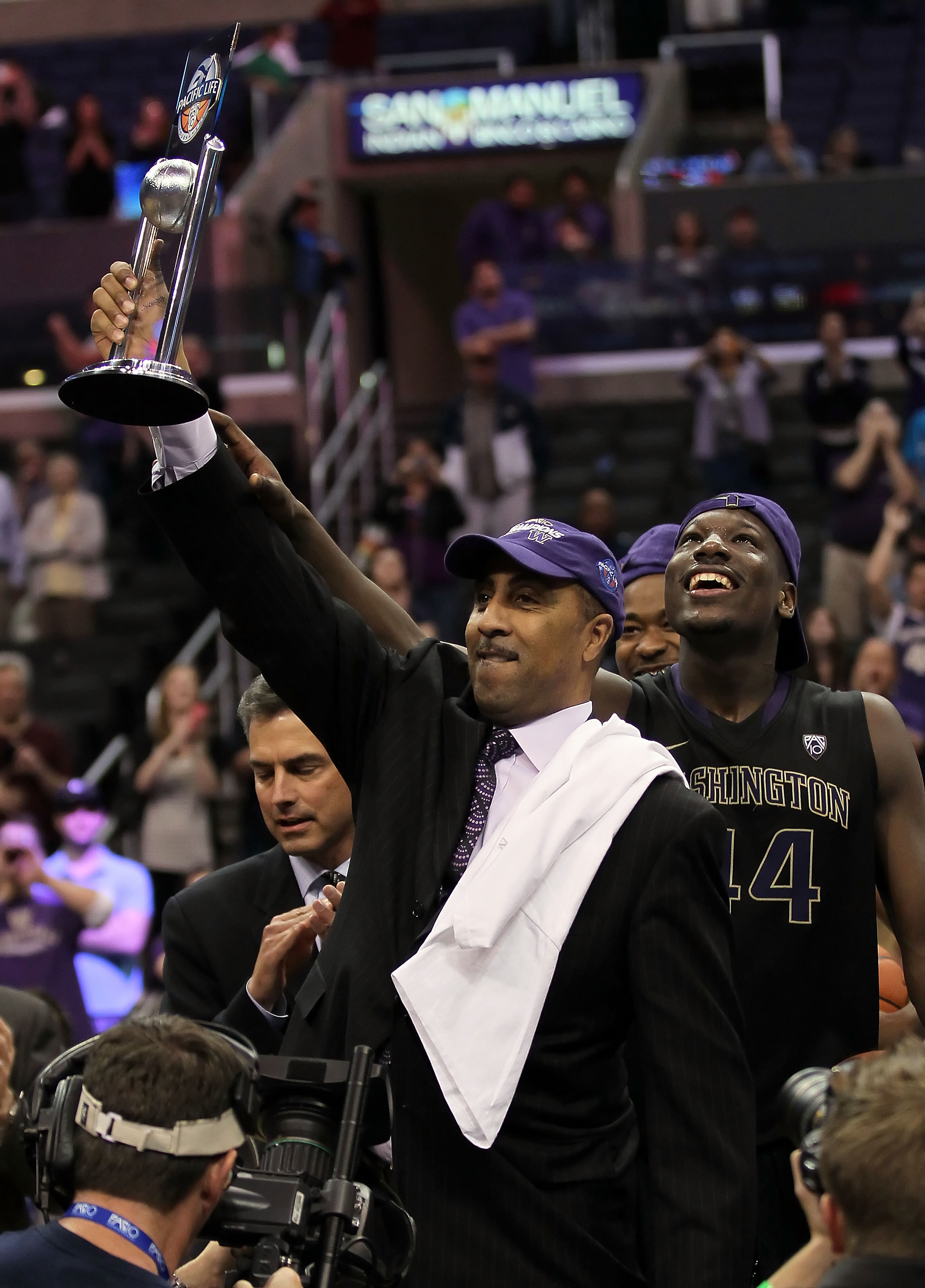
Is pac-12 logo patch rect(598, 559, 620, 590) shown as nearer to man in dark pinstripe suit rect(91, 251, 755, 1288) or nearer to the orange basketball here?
man in dark pinstripe suit rect(91, 251, 755, 1288)

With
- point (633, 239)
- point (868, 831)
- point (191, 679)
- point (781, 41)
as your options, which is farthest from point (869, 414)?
point (781, 41)

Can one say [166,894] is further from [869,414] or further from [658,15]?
[658,15]

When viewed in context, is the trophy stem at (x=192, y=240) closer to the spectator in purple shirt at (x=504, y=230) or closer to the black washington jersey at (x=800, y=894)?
the black washington jersey at (x=800, y=894)

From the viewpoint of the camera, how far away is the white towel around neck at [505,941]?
2.85 meters

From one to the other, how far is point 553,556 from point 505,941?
623 millimetres

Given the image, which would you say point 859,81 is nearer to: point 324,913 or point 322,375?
point 322,375

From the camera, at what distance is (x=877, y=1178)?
224 centimetres

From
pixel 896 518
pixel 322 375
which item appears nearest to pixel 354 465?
pixel 322 375

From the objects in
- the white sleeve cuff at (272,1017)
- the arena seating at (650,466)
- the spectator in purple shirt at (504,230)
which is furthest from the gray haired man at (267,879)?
the spectator in purple shirt at (504,230)

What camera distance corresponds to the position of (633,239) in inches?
587

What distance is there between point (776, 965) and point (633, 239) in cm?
1194

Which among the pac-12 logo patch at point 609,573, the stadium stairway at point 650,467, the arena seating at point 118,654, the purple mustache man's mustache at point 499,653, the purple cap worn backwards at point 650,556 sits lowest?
the arena seating at point 118,654

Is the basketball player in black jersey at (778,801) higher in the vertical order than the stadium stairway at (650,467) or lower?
higher

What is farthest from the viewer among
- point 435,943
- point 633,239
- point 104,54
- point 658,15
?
point 104,54
